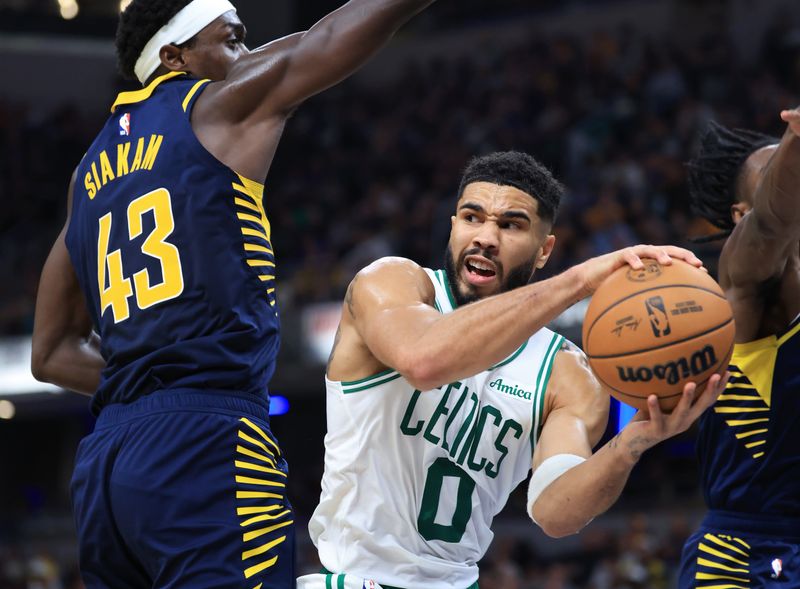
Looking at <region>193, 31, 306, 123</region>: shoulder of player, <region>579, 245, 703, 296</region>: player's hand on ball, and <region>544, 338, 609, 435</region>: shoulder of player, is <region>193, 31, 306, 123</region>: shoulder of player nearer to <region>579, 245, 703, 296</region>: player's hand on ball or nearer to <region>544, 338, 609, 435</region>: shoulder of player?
<region>579, 245, 703, 296</region>: player's hand on ball

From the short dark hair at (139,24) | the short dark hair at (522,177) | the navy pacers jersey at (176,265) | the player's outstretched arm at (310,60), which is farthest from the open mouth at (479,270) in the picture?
the short dark hair at (139,24)

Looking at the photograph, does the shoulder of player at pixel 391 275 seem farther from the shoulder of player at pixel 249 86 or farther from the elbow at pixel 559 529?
the elbow at pixel 559 529

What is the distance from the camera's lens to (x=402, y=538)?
3756 mm

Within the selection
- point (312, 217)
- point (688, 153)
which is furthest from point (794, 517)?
point (312, 217)

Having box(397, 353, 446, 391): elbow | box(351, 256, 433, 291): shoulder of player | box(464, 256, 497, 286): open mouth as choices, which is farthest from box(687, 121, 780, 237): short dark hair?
box(397, 353, 446, 391): elbow

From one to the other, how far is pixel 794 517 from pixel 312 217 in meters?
13.0

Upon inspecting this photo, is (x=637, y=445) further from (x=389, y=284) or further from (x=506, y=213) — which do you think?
(x=506, y=213)

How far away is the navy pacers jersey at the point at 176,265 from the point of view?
11.3 feet

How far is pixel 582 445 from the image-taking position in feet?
12.2

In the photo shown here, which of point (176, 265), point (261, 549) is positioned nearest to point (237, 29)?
point (176, 265)

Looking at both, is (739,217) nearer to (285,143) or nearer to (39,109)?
(285,143)

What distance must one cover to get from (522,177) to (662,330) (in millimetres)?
1023

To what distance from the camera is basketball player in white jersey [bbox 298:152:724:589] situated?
141 inches

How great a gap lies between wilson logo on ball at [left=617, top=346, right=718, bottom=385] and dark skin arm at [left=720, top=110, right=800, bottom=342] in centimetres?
112
